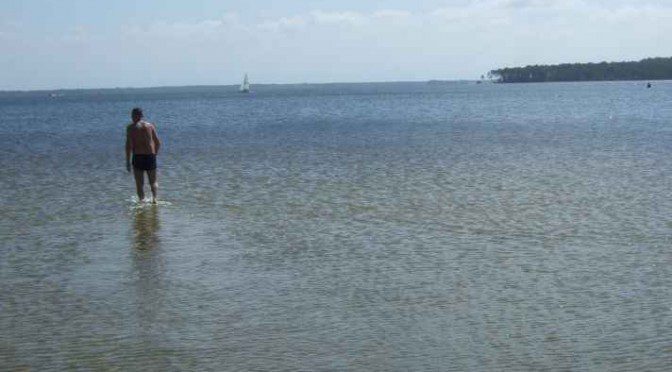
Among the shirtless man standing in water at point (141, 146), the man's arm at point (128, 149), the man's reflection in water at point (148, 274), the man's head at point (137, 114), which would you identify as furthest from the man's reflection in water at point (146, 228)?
A: the man's head at point (137, 114)

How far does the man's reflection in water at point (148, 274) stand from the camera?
866 centimetres

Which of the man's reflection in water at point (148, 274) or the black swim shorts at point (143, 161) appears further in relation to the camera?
the black swim shorts at point (143, 161)

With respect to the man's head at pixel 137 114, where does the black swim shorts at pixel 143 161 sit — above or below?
below

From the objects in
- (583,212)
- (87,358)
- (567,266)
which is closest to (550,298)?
(567,266)

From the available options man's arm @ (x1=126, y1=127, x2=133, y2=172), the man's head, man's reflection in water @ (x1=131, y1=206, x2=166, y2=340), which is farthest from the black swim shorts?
man's reflection in water @ (x1=131, y1=206, x2=166, y2=340)

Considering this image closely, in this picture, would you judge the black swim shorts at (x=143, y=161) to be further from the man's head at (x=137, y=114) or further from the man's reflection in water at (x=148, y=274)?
the man's reflection in water at (x=148, y=274)

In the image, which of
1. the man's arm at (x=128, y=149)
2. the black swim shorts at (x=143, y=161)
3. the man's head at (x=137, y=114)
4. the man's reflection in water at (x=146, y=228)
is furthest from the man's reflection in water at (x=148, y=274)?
the man's head at (x=137, y=114)

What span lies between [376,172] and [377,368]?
15469 mm

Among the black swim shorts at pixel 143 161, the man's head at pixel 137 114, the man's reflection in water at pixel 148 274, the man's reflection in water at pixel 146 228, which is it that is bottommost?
the man's reflection in water at pixel 146 228

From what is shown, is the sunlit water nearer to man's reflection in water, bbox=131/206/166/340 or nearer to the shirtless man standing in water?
man's reflection in water, bbox=131/206/166/340

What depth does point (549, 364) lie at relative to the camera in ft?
23.8

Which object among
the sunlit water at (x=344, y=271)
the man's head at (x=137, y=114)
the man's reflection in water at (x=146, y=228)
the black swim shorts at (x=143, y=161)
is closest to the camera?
the sunlit water at (x=344, y=271)

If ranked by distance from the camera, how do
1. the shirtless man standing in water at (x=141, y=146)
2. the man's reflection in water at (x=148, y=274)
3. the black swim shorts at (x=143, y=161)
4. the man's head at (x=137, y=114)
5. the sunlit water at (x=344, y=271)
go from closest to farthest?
the sunlit water at (x=344, y=271)
the man's reflection in water at (x=148, y=274)
the man's head at (x=137, y=114)
the shirtless man standing in water at (x=141, y=146)
the black swim shorts at (x=143, y=161)

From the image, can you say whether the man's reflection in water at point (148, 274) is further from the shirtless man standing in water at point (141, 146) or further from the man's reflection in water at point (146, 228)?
the shirtless man standing in water at point (141, 146)
